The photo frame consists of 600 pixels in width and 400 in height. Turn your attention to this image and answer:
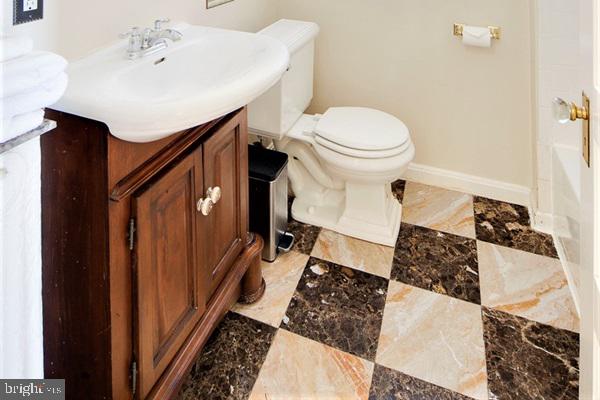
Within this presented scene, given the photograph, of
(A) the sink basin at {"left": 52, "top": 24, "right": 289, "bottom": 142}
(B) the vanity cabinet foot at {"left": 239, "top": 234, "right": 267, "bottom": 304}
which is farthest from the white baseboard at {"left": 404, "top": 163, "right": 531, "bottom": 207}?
(A) the sink basin at {"left": 52, "top": 24, "right": 289, "bottom": 142}

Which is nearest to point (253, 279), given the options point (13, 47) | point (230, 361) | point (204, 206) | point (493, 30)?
point (230, 361)

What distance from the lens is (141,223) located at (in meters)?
0.97

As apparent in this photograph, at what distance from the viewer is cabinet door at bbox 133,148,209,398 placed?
1.00 m

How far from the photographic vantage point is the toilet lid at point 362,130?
185cm

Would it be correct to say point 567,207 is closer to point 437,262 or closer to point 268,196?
point 437,262

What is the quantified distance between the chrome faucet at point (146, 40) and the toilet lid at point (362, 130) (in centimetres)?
84

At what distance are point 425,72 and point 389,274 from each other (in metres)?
1.10

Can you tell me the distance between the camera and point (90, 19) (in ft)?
3.78

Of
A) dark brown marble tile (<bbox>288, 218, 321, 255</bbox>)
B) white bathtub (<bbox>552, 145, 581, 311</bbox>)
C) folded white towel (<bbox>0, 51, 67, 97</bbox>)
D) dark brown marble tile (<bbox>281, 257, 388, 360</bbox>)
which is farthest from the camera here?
dark brown marble tile (<bbox>288, 218, 321, 255</bbox>)

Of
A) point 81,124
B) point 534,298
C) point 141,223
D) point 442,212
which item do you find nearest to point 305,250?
point 442,212

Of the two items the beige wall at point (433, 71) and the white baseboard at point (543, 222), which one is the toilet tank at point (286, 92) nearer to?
the beige wall at point (433, 71)

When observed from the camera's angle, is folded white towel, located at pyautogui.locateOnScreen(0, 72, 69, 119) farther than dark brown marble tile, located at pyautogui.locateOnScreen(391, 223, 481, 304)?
No

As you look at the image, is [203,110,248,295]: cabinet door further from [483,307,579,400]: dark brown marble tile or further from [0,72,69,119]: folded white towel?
[483,307,579,400]: dark brown marble tile

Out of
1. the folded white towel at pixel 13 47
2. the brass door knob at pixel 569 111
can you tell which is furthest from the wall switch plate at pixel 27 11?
the brass door knob at pixel 569 111
